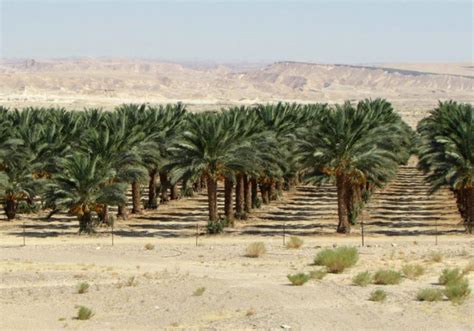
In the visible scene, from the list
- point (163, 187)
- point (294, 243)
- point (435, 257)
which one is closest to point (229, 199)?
point (294, 243)

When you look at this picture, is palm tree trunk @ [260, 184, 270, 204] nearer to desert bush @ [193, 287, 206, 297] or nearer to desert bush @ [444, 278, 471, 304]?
desert bush @ [193, 287, 206, 297]

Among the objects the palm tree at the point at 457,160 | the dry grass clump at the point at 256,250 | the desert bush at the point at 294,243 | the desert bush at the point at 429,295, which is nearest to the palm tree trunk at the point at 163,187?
the palm tree at the point at 457,160

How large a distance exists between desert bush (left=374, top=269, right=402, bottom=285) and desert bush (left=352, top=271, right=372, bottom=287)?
0.72ft

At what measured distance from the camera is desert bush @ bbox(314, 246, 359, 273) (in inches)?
953

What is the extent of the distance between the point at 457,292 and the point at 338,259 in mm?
4863

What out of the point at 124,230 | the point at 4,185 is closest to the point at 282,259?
the point at 124,230

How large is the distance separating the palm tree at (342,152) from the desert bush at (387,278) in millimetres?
10997

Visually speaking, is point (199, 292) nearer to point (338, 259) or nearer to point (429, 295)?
point (338, 259)

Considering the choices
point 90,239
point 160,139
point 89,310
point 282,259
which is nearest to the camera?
point 89,310

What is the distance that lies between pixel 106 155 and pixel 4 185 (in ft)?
15.6

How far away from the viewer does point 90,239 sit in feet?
105

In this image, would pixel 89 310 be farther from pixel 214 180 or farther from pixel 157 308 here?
pixel 214 180

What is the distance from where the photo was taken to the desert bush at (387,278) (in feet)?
72.8

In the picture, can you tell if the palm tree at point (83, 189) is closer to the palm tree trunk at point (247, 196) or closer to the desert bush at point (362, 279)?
the palm tree trunk at point (247, 196)
